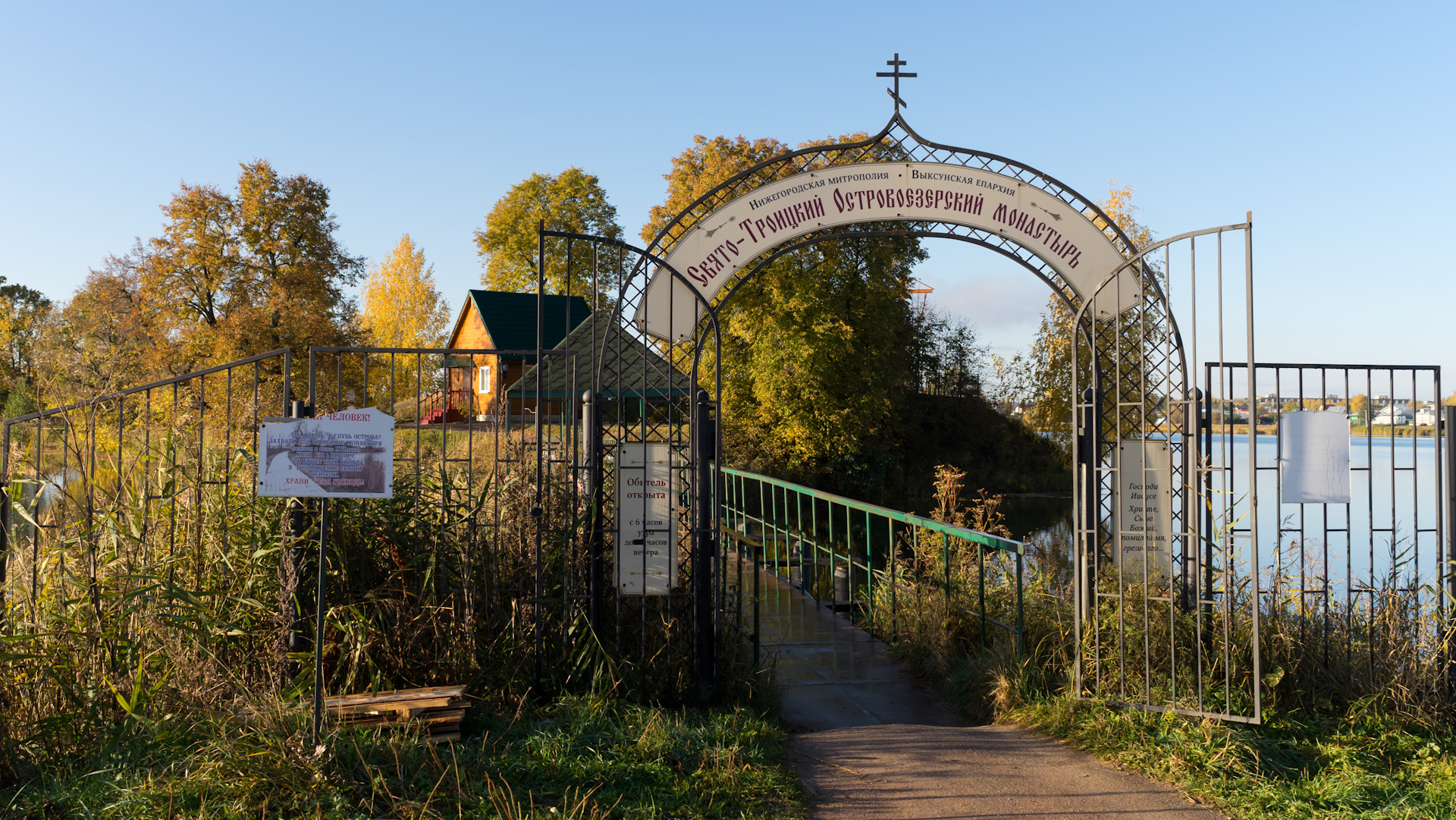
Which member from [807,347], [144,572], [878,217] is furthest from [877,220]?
[807,347]

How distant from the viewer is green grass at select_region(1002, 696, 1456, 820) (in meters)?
4.19

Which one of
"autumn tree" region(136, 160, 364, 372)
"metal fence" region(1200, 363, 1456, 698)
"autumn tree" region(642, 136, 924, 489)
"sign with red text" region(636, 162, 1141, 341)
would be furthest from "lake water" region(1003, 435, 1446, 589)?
"autumn tree" region(136, 160, 364, 372)

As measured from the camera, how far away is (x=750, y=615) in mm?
8188

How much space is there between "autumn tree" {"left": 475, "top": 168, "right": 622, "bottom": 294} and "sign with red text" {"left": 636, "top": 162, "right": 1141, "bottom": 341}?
29368mm

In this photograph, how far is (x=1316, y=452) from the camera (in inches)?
215

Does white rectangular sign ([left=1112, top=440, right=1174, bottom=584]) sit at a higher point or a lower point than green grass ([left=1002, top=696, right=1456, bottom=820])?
higher

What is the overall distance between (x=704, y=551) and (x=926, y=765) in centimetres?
176

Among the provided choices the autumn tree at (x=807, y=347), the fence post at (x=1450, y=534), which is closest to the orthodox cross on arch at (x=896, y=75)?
the fence post at (x=1450, y=534)

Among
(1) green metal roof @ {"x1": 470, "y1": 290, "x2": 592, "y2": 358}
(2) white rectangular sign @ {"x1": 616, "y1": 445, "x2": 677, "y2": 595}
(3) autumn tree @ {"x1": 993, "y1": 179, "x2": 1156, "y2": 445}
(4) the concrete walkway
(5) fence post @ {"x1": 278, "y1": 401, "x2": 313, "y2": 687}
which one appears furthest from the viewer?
(1) green metal roof @ {"x1": 470, "y1": 290, "x2": 592, "y2": 358}

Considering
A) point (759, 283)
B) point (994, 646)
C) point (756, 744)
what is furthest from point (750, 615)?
point (759, 283)

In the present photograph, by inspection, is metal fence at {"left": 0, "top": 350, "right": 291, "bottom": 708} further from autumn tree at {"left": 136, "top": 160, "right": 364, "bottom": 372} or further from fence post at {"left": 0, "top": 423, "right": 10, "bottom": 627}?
autumn tree at {"left": 136, "top": 160, "right": 364, "bottom": 372}

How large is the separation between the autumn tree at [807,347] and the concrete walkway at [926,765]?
57.1ft

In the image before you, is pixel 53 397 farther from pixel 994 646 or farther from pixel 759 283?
pixel 759 283

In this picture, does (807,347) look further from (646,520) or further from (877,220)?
(646,520)
